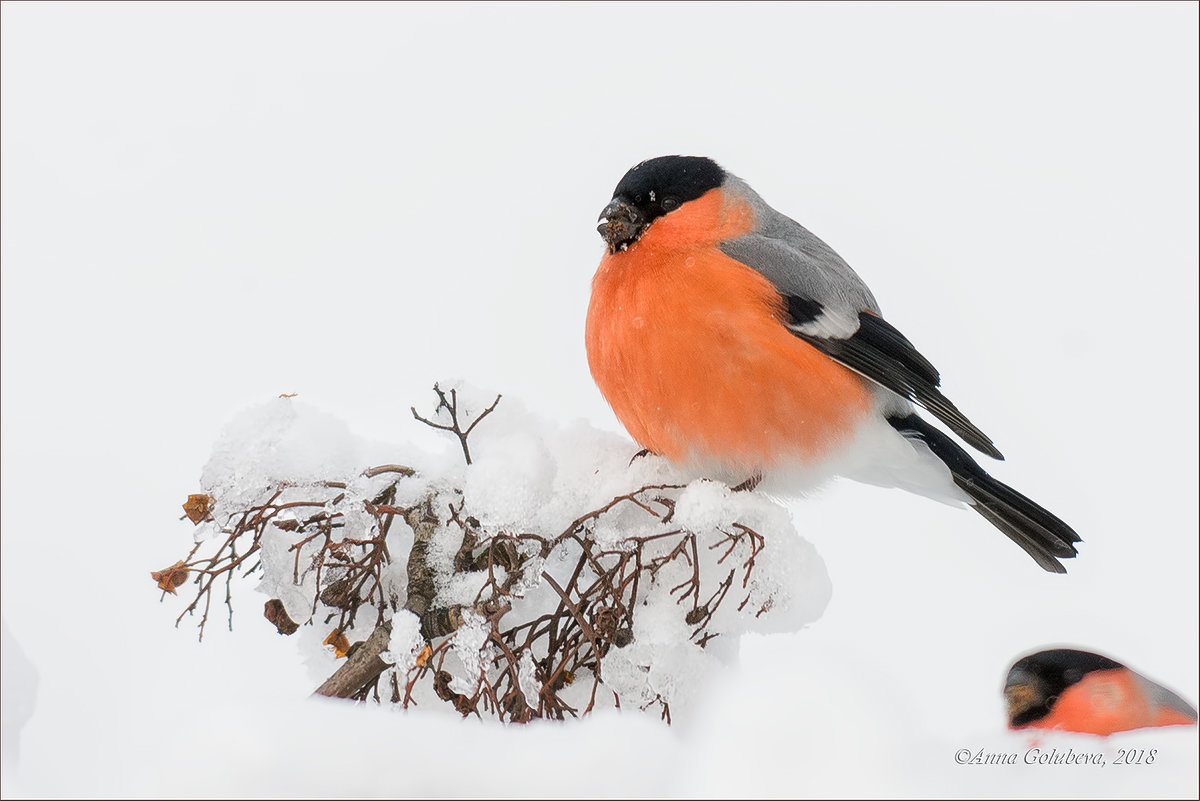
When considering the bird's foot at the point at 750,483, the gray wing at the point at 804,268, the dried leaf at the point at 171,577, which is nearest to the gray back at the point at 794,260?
the gray wing at the point at 804,268

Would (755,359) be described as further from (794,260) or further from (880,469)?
(880,469)

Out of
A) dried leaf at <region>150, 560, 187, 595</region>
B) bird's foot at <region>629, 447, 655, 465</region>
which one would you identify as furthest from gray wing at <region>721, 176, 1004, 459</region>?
dried leaf at <region>150, 560, 187, 595</region>

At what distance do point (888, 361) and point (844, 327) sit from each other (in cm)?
9

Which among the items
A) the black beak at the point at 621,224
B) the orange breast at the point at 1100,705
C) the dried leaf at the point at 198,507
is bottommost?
the orange breast at the point at 1100,705

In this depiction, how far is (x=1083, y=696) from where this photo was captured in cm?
155

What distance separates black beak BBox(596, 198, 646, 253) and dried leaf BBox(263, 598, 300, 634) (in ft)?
2.72

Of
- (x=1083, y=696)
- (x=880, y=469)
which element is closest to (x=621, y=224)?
(x=880, y=469)

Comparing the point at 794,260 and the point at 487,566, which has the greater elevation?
the point at 794,260

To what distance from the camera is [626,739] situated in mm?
791

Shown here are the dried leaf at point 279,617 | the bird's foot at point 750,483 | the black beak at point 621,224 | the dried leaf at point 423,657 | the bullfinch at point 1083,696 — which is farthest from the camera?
the black beak at point 621,224

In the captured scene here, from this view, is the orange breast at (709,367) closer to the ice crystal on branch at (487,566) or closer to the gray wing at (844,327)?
the gray wing at (844,327)

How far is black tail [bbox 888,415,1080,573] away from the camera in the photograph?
1.86 meters

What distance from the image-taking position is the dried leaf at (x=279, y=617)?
1220mm

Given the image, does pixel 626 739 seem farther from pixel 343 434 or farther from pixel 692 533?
pixel 343 434
